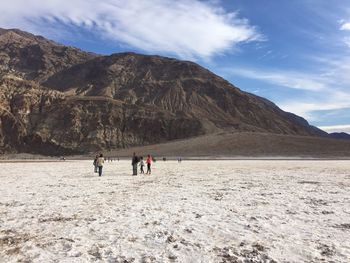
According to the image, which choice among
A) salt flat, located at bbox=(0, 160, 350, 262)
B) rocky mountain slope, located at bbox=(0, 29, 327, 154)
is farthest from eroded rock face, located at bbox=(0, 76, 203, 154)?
salt flat, located at bbox=(0, 160, 350, 262)

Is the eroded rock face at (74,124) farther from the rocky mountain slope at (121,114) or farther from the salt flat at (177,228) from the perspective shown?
the salt flat at (177,228)

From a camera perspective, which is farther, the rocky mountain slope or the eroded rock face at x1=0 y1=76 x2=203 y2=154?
the rocky mountain slope

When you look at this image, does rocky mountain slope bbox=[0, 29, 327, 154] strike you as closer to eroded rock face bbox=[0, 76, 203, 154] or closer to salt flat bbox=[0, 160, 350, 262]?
eroded rock face bbox=[0, 76, 203, 154]

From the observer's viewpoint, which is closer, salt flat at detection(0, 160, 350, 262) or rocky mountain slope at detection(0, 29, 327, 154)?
salt flat at detection(0, 160, 350, 262)

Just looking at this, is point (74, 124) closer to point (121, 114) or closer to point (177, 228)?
point (121, 114)

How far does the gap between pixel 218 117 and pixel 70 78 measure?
7887cm

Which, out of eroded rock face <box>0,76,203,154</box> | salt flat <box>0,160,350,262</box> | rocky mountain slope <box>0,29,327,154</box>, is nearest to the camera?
salt flat <box>0,160,350,262</box>

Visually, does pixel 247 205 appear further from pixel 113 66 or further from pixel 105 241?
pixel 113 66

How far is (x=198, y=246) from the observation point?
811 centimetres

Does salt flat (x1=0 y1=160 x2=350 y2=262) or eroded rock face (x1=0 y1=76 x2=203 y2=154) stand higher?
eroded rock face (x1=0 y1=76 x2=203 y2=154)

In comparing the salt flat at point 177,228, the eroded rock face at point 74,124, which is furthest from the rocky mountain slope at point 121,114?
the salt flat at point 177,228

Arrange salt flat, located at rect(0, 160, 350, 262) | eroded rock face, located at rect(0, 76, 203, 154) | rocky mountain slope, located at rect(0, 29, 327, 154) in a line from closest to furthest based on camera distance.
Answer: salt flat, located at rect(0, 160, 350, 262) < eroded rock face, located at rect(0, 76, 203, 154) < rocky mountain slope, located at rect(0, 29, 327, 154)

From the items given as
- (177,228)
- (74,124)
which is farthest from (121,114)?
(177,228)

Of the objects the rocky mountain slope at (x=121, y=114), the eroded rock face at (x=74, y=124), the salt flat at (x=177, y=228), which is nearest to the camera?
the salt flat at (x=177, y=228)
